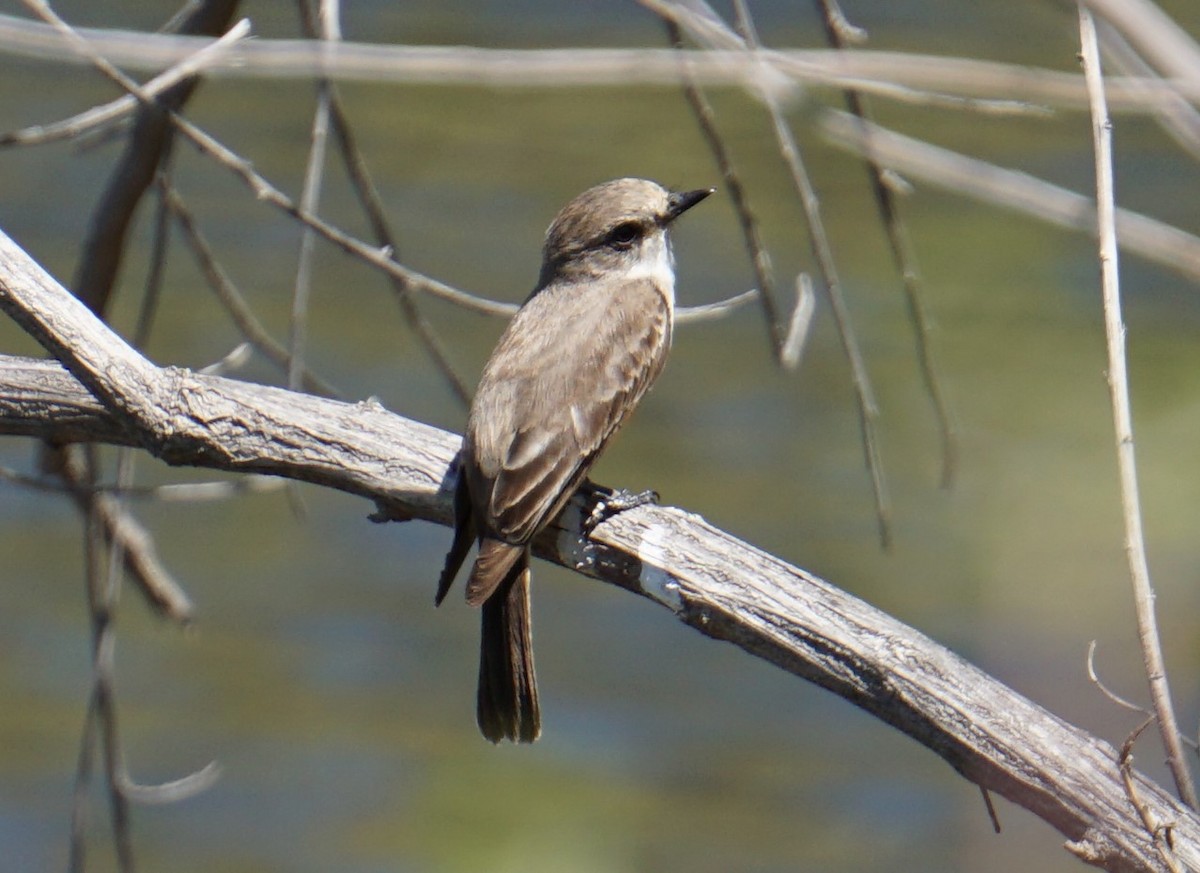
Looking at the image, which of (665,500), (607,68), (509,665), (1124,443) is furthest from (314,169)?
(665,500)

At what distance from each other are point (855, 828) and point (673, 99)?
A: 8.01 m

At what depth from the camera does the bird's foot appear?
4.07 m

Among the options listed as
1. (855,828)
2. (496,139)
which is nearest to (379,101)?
(496,139)

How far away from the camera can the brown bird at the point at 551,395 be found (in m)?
4.34

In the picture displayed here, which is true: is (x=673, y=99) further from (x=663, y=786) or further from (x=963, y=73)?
(x=963, y=73)

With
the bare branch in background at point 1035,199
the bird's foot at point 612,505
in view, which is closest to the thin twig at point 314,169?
the bird's foot at point 612,505

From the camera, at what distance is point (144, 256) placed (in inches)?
495

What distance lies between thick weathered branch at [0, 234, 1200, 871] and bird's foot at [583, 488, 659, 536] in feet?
0.11

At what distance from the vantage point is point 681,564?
12.5 ft

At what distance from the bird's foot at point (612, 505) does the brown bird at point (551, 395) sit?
0.01 metres

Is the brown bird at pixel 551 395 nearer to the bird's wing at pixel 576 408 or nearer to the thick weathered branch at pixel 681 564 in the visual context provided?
the bird's wing at pixel 576 408

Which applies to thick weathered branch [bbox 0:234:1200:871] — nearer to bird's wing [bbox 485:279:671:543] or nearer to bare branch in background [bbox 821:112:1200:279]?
bird's wing [bbox 485:279:671:543]

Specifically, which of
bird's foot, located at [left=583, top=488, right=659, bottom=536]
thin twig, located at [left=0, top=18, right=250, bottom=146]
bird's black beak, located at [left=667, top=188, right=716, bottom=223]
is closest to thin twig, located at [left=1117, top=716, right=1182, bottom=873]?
bird's foot, located at [left=583, top=488, right=659, bottom=536]

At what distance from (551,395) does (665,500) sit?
5238 mm
